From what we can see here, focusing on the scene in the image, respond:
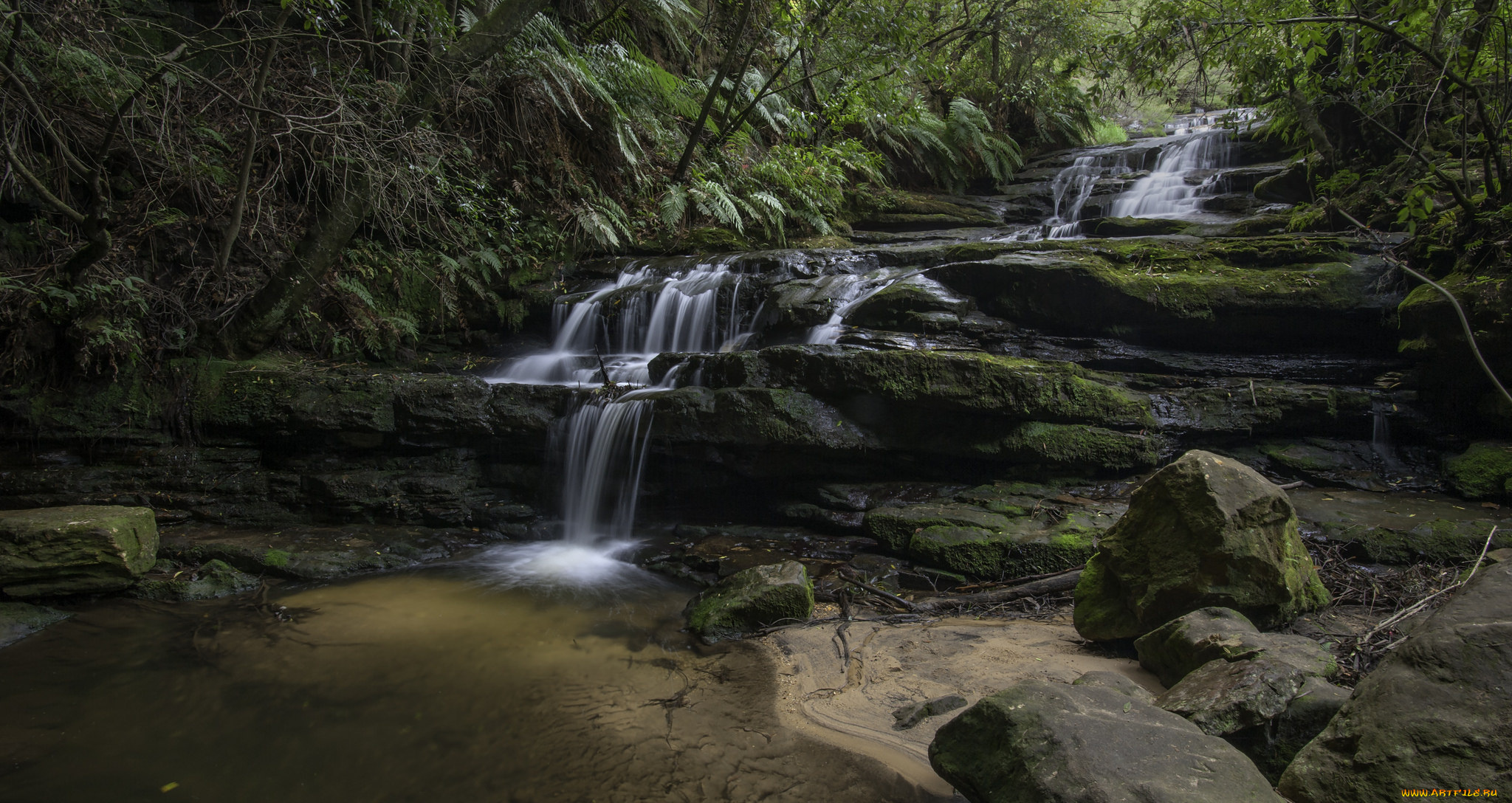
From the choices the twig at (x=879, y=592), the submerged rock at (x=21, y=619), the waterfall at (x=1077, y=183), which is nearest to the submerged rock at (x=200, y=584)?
the submerged rock at (x=21, y=619)

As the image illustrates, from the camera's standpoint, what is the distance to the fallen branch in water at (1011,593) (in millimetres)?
4418

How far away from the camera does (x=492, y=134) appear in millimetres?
8969

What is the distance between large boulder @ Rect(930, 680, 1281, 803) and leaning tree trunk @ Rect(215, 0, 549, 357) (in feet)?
22.2

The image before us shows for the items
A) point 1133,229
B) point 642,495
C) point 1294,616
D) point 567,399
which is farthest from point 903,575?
point 1133,229

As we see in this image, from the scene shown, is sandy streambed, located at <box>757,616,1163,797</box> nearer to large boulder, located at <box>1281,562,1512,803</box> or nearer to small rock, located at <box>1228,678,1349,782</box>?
small rock, located at <box>1228,678,1349,782</box>

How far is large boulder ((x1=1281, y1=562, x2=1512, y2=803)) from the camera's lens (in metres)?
1.77

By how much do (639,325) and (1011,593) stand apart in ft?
19.0

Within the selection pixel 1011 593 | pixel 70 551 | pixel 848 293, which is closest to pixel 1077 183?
pixel 848 293

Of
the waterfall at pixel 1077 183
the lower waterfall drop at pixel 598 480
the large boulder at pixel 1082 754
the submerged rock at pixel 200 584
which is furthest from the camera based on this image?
the waterfall at pixel 1077 183

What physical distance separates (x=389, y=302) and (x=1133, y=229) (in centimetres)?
1122

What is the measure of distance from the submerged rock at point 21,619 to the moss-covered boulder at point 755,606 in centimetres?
406

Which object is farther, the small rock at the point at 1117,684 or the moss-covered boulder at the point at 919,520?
the moss-covered boulder at the point at 919,520

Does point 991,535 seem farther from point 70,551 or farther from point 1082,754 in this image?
point 70,551

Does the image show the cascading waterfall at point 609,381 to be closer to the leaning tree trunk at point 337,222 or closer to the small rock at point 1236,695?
the leaning tree trunk at point 337,222
